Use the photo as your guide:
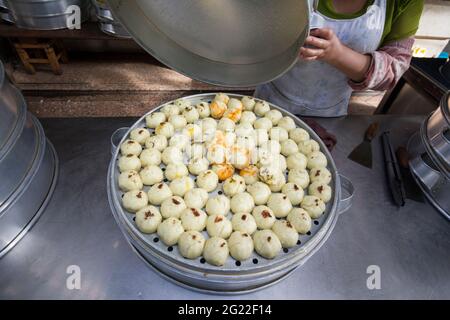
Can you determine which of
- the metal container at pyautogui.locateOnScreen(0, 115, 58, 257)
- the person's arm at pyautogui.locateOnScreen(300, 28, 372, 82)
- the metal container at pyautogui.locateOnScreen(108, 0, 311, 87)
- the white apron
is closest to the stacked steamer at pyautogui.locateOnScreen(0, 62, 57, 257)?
the metal container at pyautogui.locateOnScreen(0, 115, 58, 257)

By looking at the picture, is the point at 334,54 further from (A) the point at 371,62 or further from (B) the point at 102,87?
(B) the point at 102,87

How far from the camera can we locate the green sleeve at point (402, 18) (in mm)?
1319

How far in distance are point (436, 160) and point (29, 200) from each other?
Result: 174 cm

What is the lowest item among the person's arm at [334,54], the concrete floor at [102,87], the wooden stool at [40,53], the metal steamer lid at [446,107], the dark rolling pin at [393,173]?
the concrete floor at [102,87]

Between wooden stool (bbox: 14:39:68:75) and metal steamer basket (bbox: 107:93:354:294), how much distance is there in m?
2.58

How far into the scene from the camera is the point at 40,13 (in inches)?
92.9

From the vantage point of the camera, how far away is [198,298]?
98cm

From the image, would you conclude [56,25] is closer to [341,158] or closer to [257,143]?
[257,143]

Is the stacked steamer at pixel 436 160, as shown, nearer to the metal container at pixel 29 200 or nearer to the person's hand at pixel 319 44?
the person's hand at pixel 319 44

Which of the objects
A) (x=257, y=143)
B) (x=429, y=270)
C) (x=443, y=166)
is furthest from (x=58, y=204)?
(x=443, y=166)

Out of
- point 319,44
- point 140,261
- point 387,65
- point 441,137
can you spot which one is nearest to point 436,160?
point 441,137

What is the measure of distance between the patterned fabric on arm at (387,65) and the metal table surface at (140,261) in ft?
1.52

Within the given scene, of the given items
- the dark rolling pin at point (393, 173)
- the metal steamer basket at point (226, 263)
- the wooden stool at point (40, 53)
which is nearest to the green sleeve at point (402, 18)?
the dark rolling pin at point (393, 173)

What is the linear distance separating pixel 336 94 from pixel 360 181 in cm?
63
